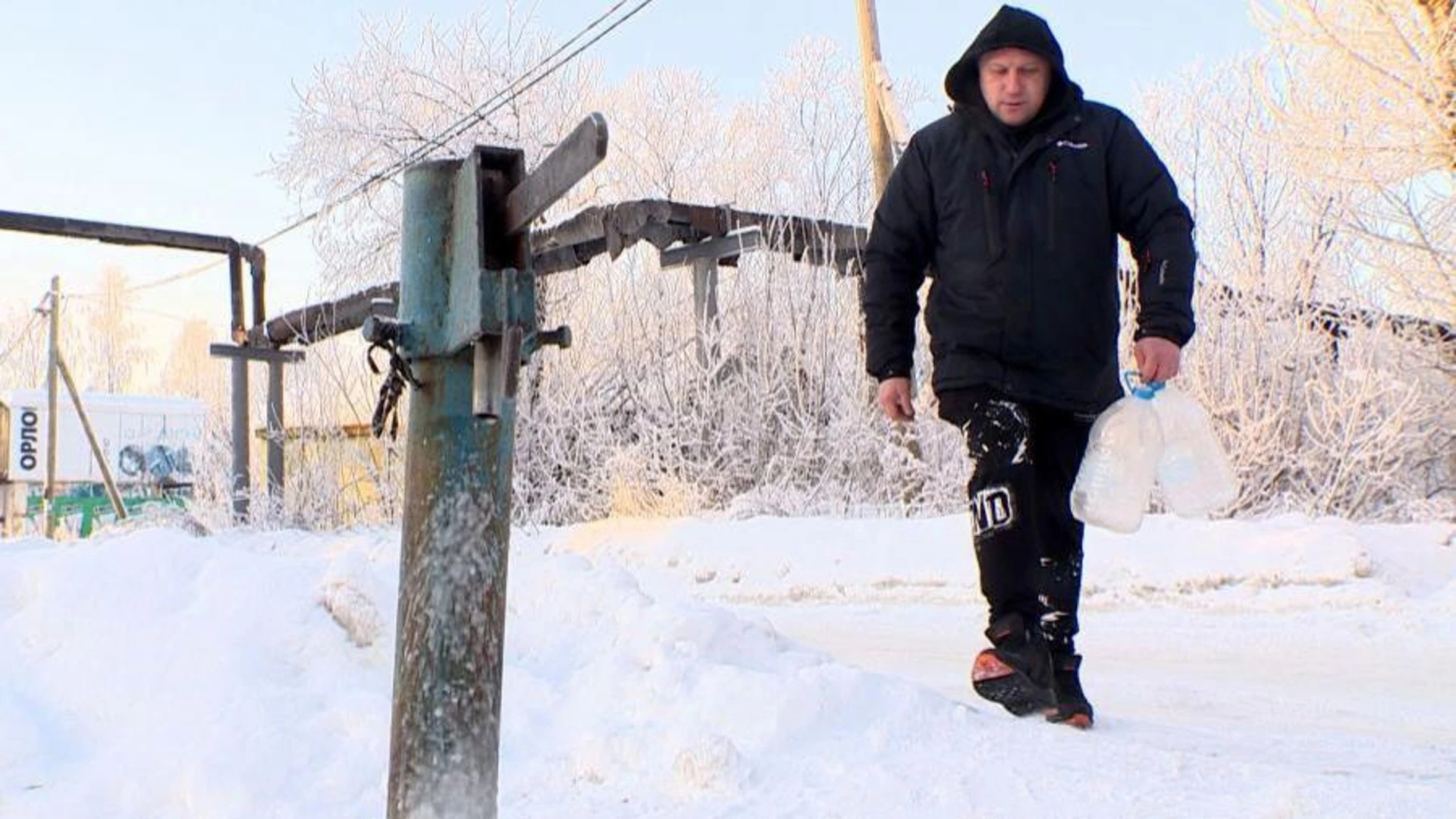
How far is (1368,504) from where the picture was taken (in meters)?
8.62

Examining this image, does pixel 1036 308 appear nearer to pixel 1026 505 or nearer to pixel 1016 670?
pixel 1026 505

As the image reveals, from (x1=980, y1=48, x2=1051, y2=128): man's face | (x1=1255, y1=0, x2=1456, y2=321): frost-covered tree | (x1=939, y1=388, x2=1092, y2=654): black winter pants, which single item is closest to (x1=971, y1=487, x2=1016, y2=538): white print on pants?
(x1=939, y1=388, x2=1092, y2=654): black winter pants

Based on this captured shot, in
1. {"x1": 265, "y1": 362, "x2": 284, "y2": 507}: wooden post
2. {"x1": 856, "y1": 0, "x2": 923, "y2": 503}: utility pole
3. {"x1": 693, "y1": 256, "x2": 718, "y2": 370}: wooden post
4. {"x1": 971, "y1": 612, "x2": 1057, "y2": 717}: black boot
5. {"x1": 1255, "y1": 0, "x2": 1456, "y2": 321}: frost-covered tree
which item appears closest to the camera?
{"x1": 971, "y1": 612, "x2": 1057, "y2": 717}: black boot

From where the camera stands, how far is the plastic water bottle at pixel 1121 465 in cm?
277

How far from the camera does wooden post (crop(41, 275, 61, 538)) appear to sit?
21.2 metres

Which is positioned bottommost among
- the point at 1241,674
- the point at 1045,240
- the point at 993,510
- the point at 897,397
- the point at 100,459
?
the point at 1241,674

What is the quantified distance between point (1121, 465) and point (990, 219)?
0.62m

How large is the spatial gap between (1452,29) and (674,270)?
20.5 ft

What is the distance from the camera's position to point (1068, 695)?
2.67 metres

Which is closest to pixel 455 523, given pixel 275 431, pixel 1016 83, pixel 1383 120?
pixel 1016 83

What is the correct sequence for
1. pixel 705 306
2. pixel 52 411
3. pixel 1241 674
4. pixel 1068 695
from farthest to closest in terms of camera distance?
pixel 52 411
pixel 705 306
pixel 1241 674
pixel 1068 695

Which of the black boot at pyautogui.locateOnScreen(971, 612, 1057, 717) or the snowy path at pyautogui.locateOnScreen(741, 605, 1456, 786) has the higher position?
the black boot at pyautogui.locateOnScreen(971, 612, 1057, 717)

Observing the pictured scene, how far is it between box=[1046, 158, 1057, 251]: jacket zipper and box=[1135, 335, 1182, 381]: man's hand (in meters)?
0.30

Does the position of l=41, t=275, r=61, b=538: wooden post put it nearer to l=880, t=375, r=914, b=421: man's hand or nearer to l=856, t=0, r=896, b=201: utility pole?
l=856, t=0, r=896, b=201: utility pole
